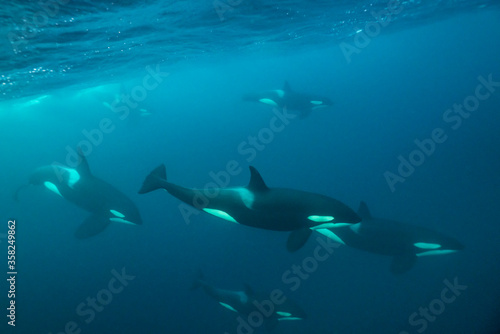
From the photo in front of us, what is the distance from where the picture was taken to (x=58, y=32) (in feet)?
36.6

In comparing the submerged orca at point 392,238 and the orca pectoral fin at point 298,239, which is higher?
the orca pectoral fin at point 298,239

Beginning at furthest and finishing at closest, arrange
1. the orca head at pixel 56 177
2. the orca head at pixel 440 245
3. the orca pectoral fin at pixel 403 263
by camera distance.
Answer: the orca head at pixel 56 177 → the orca pectoral fin at pixel 403 263 → the orca head at pixel 440 245

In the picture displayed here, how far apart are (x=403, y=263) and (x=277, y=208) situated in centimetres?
638

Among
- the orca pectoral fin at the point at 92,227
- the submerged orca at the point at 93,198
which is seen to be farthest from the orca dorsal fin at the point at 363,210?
the orca pectoral fin at the point at 92,227

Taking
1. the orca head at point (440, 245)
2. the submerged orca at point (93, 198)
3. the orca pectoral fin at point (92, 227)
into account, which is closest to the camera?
the orca head at point (440, 245)

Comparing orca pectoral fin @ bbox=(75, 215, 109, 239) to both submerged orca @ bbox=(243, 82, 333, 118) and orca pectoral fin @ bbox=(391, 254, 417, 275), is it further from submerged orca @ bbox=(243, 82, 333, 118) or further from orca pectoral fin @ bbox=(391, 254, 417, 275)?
submerged orca @ bbox=(243, 82, 333, 118)

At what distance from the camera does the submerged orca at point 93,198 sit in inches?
404

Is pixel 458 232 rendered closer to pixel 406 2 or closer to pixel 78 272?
pixel 406 2

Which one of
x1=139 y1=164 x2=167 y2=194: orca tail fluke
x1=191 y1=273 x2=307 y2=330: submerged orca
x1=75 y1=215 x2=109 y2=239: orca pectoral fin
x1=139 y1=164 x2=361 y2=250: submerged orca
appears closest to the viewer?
x1=139 y1=164 x2=361 y2=250: submerged orca

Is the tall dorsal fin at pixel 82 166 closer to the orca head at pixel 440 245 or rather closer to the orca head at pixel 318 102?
the orca head at pixel 440 245

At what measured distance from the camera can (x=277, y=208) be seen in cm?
610

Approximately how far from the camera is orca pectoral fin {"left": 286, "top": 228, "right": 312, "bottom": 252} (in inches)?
246

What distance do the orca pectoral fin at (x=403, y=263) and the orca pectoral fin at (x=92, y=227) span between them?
31.5ft

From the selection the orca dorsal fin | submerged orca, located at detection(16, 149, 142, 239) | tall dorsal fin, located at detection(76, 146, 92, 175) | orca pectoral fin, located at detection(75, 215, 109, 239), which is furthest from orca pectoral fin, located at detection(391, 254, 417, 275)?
tall dorsal fin, located at detection(76, 146, 92, 175)
